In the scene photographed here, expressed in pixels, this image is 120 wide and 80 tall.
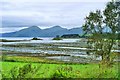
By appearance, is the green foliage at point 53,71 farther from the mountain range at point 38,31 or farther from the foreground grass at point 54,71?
the mountain range at point 38,31

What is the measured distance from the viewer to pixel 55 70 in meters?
3.27

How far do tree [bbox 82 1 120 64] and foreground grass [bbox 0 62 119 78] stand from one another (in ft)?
0.85

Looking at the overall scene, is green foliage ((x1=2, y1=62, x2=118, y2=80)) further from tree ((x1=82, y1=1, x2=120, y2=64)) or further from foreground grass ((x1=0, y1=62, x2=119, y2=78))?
tree ((x1=82, y1=1, x2=120, y2=64))

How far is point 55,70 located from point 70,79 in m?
0.20

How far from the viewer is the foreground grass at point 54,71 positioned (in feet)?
9.95

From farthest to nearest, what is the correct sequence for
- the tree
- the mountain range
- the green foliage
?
the tree, the mountain range, the green foliage

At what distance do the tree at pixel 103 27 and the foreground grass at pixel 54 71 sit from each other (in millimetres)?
259

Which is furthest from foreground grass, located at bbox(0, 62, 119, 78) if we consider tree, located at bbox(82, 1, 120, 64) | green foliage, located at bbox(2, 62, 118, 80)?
tree, located at bbox(82, 1, 120, 64)

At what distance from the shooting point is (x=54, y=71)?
3.22m

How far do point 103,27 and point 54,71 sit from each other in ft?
3.65

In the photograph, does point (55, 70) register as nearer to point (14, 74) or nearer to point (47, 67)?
point (47, 67)

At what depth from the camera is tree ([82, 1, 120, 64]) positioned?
146 inches

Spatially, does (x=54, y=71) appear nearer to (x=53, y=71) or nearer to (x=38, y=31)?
(x=53, y=71)

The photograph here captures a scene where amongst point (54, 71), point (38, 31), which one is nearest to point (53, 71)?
point (54, 71)
